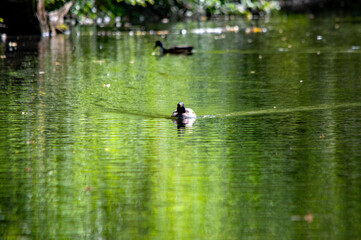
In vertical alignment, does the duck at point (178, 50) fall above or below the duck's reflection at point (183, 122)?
above

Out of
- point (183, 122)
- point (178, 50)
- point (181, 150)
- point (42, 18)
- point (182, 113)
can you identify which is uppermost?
point (42, 18)

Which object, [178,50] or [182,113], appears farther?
[178,50]

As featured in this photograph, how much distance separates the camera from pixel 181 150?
10.4 meters

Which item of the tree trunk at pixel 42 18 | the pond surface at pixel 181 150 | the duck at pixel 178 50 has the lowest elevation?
the pond surface at pixel 181 150

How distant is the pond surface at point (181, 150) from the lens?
720 cm

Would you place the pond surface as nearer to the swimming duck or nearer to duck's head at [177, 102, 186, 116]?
the swimming duck

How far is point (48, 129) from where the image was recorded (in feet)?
39.9

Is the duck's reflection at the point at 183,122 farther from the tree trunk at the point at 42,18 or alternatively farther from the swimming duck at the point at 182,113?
the tree trunk at the point at 42,18

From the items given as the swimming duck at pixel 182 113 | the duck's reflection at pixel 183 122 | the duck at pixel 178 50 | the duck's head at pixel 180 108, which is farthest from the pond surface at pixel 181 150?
the duck at pixel 178 50

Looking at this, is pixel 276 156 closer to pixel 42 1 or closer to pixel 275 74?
pixel 275 74

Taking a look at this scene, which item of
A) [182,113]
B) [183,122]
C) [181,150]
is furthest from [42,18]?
[181,150]

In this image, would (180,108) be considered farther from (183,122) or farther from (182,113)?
(183,122)

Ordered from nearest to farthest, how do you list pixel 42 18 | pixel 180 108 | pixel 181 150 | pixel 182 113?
pixel 181 150 → pixel 180 108 → pixel 182 113 → pixel 42 18

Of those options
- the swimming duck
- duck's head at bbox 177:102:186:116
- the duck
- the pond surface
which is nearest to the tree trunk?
the duck
